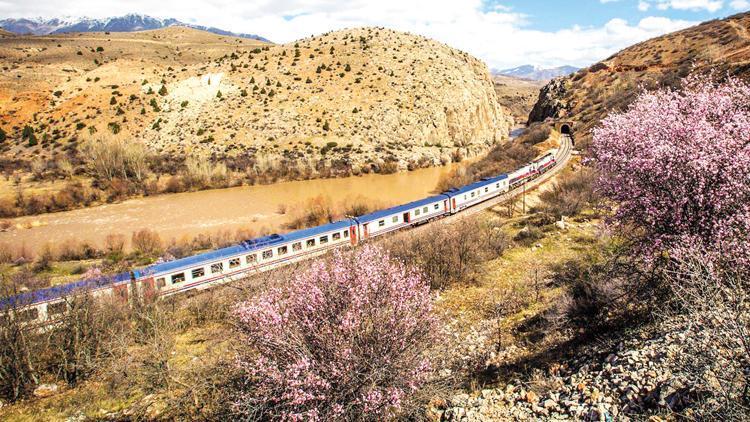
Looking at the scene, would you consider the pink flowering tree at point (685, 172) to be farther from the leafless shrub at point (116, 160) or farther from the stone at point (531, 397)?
the leafless shrub at point (116, 160)

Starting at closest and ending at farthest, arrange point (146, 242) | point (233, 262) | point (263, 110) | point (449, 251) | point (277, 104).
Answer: point (449, 251), point (233, 262), point (146, 242), point (263, 110), point (277, 104)

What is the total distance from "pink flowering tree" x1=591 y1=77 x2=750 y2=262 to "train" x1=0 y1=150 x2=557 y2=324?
46.6ft

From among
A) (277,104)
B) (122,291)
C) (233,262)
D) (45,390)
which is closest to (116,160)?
(277,104)

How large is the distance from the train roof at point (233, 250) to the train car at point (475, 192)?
10.8 m

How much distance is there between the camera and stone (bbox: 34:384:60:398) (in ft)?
39.5

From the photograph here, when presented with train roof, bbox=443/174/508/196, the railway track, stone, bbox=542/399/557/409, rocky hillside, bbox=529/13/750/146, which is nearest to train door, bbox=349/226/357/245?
the railway track

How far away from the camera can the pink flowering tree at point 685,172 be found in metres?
8.39

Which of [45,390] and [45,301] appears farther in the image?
[45,301]

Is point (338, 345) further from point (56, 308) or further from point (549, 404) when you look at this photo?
point (56, 308)

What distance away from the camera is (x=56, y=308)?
13.8m

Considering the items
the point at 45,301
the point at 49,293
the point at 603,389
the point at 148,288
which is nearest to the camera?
the point at 603,389

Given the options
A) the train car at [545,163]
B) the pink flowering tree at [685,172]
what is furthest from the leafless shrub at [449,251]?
the train car at [545,163]

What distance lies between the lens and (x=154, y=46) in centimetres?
10788

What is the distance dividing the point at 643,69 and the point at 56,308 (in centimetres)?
7940
